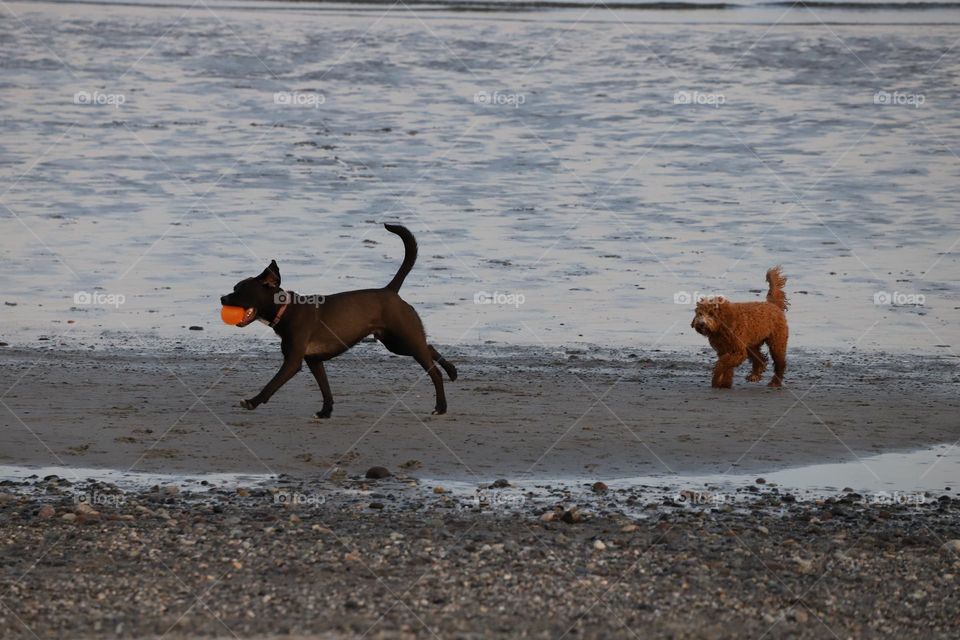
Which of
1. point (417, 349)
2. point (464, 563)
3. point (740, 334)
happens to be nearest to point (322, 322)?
point (417, 349)

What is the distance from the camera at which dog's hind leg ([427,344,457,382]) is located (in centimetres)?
1091

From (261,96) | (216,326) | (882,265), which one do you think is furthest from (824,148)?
(216,326)

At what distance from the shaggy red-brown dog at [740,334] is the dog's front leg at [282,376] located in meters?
3.14

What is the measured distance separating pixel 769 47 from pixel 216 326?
17.5m

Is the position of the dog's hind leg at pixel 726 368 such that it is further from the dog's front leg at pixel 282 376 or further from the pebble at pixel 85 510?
the pebble at pixel 85 510

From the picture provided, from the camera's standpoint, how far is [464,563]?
736 centimetres

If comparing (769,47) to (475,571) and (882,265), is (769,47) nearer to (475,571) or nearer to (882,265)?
(882,265)

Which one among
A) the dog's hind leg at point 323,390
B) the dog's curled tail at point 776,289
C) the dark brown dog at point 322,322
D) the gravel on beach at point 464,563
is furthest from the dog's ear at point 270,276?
the dog's curled tail at point 776,289

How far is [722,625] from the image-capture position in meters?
6.62

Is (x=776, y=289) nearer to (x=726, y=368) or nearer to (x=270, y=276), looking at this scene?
(x=726, y=368)

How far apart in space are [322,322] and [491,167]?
981cm

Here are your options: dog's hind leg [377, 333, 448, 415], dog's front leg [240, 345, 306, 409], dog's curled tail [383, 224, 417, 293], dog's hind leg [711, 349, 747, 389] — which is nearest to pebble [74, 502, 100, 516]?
dog's front leg [240, 345, 306, 409]

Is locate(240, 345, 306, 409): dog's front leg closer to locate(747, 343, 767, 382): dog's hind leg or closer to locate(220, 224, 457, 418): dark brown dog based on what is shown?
locate(220, 224, 457, 418): dark brown dog

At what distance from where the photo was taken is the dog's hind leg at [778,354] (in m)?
12.0
